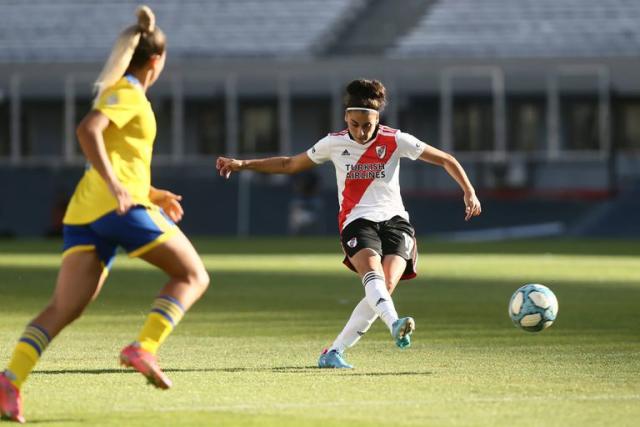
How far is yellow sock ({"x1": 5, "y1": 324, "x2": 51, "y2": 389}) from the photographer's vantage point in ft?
26.6

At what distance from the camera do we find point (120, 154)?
327 inches

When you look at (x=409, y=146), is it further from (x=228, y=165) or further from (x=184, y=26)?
(x=184, y=26)

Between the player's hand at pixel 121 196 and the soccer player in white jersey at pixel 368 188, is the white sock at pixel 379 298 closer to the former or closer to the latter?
the soccer player in white jersey at pixel 368 188

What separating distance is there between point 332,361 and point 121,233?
275 centimetres

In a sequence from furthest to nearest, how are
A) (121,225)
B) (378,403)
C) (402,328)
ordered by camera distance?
(402,328), (378,403), (121,225)

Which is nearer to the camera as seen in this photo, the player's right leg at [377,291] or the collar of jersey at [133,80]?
the collar of jersey at [133,80]

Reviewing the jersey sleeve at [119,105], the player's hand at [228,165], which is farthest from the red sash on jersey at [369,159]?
the jersey sleeve at [119,105]

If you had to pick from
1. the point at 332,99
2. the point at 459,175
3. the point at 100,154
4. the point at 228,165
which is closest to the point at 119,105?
the point at 100,154

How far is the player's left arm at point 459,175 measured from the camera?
10.5m

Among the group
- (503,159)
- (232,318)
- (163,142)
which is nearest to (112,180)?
(232,318)

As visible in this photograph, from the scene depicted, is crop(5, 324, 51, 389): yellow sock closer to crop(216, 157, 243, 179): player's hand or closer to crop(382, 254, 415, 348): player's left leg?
crop(216, 157, 243, 179): player's hand

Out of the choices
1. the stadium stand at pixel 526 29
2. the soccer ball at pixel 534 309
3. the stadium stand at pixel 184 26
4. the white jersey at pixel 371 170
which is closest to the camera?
the white jersey at pixel 371 170

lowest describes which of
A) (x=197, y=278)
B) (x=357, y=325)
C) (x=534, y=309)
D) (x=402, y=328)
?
(x=534, y=309)

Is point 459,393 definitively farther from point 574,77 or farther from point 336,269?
point 574,77
